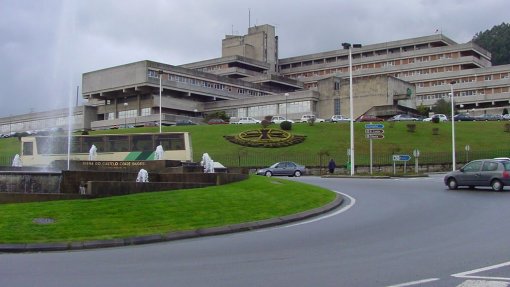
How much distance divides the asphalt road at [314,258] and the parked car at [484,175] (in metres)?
9.20

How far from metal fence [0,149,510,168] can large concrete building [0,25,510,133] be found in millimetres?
38536

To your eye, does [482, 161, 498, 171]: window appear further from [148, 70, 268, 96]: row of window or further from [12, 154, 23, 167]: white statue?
[148, 70, 268, 96]: row of window

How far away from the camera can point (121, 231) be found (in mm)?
13078

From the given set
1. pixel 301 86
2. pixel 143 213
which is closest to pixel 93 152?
pixel 143 213

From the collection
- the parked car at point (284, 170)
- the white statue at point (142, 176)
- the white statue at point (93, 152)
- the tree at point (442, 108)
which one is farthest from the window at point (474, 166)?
the tree at point (442, 108)

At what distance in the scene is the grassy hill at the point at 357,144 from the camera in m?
55.3

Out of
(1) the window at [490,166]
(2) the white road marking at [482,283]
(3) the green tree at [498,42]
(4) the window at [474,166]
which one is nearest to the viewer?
(2) the white road marking at [482,283]

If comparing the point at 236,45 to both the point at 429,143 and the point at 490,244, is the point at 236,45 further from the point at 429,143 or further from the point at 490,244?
the point at 490,244

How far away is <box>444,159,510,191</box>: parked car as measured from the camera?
79.5 ft

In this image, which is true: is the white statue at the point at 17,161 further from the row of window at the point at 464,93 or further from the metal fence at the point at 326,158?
the row of window at the point at 464,93

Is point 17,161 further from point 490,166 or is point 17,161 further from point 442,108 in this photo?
point 442,108

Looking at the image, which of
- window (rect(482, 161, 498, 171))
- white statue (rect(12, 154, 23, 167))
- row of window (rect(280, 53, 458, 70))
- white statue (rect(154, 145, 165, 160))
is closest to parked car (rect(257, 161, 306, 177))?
white statue (rect(154, 145, 165, 160))

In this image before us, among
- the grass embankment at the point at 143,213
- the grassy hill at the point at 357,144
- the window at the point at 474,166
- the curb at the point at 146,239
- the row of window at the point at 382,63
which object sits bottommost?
the curb at the point at 146,239

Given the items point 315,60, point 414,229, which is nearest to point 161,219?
point 414,229
